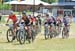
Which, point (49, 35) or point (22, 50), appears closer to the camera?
point (22, 50)

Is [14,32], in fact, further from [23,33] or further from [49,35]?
[49,35]

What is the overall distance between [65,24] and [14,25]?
471 centimetres

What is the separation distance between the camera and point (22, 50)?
600 inches

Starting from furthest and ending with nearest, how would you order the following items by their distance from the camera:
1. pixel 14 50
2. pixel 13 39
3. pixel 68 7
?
pixel 68 7, pixel 13 39, pixel 14 50

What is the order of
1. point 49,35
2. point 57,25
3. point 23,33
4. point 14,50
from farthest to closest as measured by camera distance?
point 57,25 → point 49,35 → point 23,33 → point 14,50

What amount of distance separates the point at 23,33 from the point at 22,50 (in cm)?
259

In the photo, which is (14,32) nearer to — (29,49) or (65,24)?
(29,49)

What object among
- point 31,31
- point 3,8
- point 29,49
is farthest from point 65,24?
point 3,8

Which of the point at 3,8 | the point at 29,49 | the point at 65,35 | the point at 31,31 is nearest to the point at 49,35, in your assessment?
the point at 65,35

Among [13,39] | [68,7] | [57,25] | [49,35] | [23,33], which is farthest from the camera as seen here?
[68,7]

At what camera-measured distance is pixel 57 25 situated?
23.6 meters

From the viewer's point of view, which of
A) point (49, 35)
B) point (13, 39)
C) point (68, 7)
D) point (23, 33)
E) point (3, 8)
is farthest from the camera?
point (68, 7)

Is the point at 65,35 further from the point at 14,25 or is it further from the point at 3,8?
the point at 3,8

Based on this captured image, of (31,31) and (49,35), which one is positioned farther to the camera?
(49,35)
